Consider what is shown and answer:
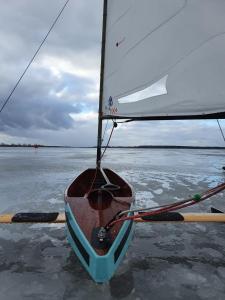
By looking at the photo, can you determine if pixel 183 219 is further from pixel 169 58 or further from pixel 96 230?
pixel 169 58

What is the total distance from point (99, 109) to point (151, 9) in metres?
2.23

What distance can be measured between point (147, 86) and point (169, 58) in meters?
0.59

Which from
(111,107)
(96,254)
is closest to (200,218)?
(96,254)

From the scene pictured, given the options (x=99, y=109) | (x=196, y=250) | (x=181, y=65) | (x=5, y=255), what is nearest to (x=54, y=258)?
(x=5, y=255)

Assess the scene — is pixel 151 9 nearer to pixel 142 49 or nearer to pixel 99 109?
pixel 142 49

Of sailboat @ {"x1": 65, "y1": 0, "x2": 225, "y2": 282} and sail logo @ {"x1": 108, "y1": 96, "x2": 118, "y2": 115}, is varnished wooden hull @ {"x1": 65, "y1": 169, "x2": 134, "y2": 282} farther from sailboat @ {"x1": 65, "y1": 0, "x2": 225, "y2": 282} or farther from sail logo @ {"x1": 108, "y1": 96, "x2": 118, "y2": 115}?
sail logo @ {"x1": 108, "y1": 96, "x2": 118, "y2": 115}

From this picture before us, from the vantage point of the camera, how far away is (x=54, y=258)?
401 cm

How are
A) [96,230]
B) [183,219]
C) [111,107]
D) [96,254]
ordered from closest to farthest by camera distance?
1. [96,254]
2. [96,230]
3. [183,219]
4. [111,107]

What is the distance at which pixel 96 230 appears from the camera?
3152 mm

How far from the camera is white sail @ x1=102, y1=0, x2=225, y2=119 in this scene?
12.5 feet

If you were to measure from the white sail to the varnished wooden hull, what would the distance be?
169 cm

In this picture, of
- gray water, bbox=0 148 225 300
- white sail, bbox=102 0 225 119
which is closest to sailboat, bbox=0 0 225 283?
white sail, bbox=102 0 225 119

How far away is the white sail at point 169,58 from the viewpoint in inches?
150

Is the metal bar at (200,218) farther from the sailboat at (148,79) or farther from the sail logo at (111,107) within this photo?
the sail logo at (111,107)
